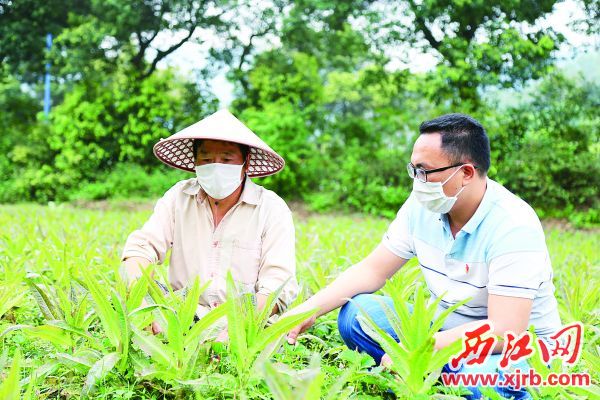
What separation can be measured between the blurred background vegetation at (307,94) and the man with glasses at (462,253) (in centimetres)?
826

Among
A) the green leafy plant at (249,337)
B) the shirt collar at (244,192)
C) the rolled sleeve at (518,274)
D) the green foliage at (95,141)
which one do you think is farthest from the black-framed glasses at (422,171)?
the green foliage at (95,141)

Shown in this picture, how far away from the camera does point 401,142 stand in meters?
11.7

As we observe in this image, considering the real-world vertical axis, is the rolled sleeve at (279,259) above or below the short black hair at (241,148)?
below

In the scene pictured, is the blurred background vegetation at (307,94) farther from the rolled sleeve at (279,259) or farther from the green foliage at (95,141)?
the rolled sleeve at (279,259)

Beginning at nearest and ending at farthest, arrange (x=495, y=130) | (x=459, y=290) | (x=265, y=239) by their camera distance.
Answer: (x=459, y=290) → (x=265, y=239) → (x=495, y=130)

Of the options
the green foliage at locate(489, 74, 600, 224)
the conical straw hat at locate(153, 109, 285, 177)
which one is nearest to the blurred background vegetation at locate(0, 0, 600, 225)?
the green foliage at locate(489, 74, 600, 224)

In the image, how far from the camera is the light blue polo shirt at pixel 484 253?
212 cm

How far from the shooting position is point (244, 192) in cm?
292

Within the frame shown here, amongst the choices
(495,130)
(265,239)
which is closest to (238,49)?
(495,130)

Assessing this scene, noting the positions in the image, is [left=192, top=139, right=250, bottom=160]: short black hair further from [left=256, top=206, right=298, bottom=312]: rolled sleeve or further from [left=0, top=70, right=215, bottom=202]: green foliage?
[left=0, top=70, right=215, bottom=202]: green foliage

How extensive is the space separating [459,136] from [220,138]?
3.38 feet

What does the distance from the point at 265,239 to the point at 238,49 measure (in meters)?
11.3

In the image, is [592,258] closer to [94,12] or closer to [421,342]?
[421,342]

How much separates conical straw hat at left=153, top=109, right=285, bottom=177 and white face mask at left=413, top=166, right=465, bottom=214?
0.78 metres
